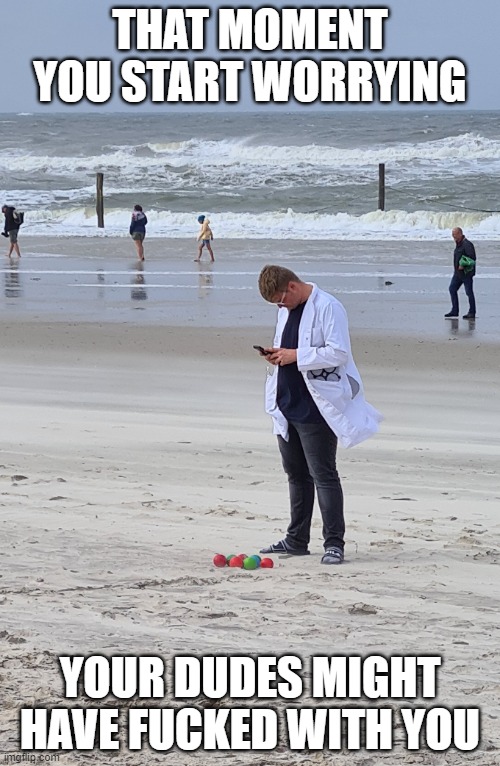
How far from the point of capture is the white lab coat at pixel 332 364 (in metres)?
5.85

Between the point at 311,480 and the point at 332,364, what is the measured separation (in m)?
0.79

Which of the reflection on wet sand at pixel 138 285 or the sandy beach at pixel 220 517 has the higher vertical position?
the reflection on wet sand at pixel 138 285

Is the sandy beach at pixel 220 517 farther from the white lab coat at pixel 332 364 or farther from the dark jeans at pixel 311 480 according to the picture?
the white lab coat at pixel 332 364

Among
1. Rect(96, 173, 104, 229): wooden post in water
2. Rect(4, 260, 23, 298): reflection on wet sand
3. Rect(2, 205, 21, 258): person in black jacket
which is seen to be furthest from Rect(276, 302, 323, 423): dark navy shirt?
Rect(96, 173, 104, 229): wooden post in water

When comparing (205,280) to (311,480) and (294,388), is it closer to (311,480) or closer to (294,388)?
(311,480)

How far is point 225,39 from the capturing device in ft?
44.9

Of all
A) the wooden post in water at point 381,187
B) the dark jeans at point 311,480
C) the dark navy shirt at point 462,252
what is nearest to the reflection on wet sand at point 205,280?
the dark navy shirt at point 462,252

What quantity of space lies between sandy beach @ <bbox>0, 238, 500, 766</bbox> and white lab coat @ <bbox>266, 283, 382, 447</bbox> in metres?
0.72

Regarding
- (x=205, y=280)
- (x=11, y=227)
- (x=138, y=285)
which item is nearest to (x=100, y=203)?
(x=11, y=227)

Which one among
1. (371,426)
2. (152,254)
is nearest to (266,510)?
(371,426)

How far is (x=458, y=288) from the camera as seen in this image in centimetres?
1723

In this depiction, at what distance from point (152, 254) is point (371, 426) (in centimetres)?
2208

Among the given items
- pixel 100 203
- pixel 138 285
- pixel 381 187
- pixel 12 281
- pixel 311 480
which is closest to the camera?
pixel 311 480

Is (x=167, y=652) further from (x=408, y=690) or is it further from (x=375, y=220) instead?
(x=375, y=220)
